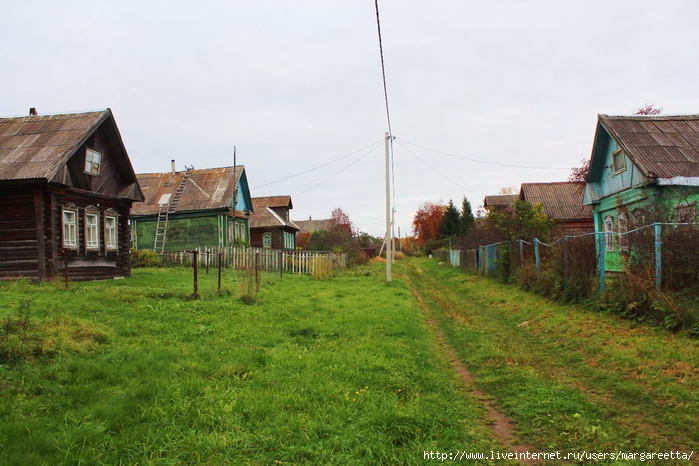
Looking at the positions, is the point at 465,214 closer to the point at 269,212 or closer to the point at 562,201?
the point at 562,201

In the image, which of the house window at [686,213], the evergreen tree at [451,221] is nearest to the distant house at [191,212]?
the house window at [686,213]

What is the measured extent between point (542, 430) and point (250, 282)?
863 cm

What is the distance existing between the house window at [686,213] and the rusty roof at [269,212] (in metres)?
34.0

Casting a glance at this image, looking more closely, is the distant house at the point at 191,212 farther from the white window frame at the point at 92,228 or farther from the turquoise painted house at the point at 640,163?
the turquoise painted house at the point at 640,163

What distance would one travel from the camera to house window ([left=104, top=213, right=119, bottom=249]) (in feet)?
63.8

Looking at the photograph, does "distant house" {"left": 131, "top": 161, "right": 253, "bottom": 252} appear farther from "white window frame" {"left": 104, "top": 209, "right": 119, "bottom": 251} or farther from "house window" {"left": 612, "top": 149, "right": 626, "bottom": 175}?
"house window" {"left": 612, "top": 149, "right": 626, "bottom": 175}

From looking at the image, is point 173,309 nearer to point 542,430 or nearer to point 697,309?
point 542,430

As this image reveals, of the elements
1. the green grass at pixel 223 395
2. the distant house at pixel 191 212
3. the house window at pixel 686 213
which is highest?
the distant house at pixel 191 212

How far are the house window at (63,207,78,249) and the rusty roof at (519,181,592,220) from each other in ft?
94.9

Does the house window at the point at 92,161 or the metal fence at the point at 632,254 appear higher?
the house window at the point at 92,161

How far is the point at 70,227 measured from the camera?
17156mm

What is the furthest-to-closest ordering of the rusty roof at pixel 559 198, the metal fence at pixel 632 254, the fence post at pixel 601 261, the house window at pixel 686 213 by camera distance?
the rusty roof at pixel 559 198 < the fence post at pixel 601 261 < the house window at pixel 686 213 < the metal fence at pixel 632 254

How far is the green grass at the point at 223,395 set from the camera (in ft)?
12.7

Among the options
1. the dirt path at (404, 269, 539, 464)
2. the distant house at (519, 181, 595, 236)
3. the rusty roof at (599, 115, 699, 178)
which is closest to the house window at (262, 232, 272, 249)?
the distant house at (519, 181, 595, 236)
